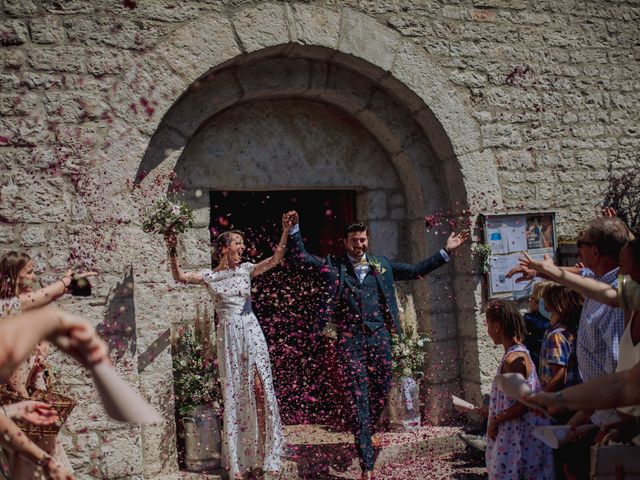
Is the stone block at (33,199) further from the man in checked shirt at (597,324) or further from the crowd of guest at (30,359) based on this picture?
the man in checked shirt at (597,324)

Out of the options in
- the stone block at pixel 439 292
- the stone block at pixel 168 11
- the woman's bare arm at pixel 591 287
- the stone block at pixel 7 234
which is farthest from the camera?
the stone block at pixel 439 292

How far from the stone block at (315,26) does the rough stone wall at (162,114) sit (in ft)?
0.04

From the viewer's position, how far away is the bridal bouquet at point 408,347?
19.4 ft

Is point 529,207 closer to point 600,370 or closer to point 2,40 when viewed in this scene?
point 600,370

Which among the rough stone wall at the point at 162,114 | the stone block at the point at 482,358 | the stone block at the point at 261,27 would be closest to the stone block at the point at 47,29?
the rough stone wall at the point at 162,114

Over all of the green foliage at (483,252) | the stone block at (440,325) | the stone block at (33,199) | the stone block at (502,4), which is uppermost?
the stone block at (502,4)

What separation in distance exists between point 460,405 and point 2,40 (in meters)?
3.81

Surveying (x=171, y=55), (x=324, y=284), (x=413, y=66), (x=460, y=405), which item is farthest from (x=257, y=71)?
(x=460, y=405)

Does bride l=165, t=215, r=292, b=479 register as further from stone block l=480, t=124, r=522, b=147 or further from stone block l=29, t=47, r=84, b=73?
stone block l=480, t=124, r=522, b=147

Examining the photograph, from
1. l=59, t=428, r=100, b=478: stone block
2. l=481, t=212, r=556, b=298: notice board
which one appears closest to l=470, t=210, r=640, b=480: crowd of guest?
l=481, t=212, r=556, b=298: notice board

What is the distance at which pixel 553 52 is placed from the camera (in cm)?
640

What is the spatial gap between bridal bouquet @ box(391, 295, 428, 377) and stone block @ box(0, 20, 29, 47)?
3653 mm

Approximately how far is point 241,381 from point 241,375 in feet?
0.14

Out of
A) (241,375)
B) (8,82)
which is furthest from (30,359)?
(8,82)
